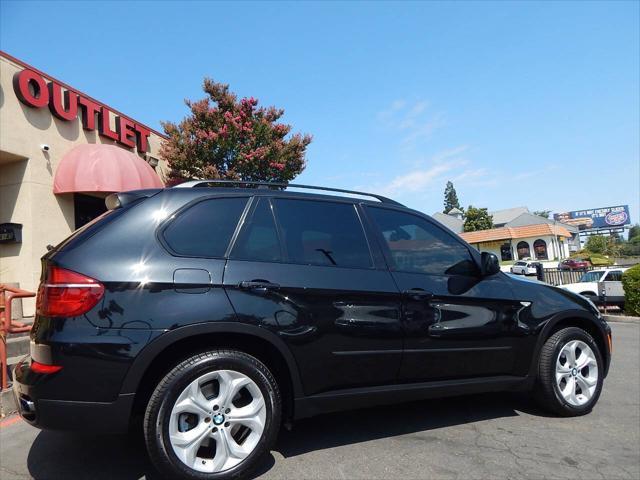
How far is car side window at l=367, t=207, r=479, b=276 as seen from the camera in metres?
3.43

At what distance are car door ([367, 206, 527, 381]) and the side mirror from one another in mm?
51

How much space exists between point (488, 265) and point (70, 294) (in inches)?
117

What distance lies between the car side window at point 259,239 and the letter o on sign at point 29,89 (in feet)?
32.2

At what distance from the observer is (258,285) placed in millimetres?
2742

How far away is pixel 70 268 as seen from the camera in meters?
2.51

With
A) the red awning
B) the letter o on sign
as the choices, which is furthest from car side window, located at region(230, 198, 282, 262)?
the letter o on sign

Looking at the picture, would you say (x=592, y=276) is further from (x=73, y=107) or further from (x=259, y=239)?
(x=73, y=107)

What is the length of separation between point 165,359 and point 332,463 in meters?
1.26

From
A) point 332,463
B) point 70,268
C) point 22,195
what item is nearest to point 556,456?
point 332,463

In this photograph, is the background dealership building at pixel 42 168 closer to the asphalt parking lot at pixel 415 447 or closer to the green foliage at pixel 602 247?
the asphalt parking lot at pixel 415 447

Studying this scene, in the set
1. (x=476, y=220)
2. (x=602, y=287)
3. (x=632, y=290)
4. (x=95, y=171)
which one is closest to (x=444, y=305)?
(x=95, y=171)

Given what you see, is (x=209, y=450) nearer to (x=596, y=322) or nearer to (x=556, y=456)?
(x=556, y=456)

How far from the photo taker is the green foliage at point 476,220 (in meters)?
59.8

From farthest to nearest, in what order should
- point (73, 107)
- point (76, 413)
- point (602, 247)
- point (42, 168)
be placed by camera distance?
1. point (602, 247)
2. point (73, 107)
3. point (42, 168)
4. point (76, 413)
